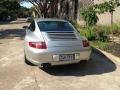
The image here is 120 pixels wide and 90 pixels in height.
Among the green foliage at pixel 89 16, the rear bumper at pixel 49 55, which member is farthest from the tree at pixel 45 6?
the rear bumper at pixel 49 55

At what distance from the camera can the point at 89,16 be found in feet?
47.9

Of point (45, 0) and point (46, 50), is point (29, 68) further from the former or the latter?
point (45, 0)

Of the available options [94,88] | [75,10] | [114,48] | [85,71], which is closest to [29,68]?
[85,71]

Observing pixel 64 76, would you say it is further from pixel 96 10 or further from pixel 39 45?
pixel 96 10

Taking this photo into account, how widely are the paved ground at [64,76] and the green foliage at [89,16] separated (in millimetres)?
4511

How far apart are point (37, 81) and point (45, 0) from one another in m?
35.1

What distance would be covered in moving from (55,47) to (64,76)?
82 cm

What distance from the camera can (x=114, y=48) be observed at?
1061cm

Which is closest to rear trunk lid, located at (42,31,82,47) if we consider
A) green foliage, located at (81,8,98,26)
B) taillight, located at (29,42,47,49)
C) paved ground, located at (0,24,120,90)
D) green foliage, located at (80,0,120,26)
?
taillight, located at (29,42,47,49)

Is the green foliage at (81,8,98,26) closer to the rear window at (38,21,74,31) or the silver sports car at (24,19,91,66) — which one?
the rear window at (38,21,74,31)

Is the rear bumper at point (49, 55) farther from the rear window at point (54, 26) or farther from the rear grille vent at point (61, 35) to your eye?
the rear window at point (54, 26)

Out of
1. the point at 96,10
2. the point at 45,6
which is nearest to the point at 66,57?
the point at 96,10

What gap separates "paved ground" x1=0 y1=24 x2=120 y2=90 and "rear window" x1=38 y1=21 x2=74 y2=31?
3.81 ft

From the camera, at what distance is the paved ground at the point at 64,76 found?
700 cm
